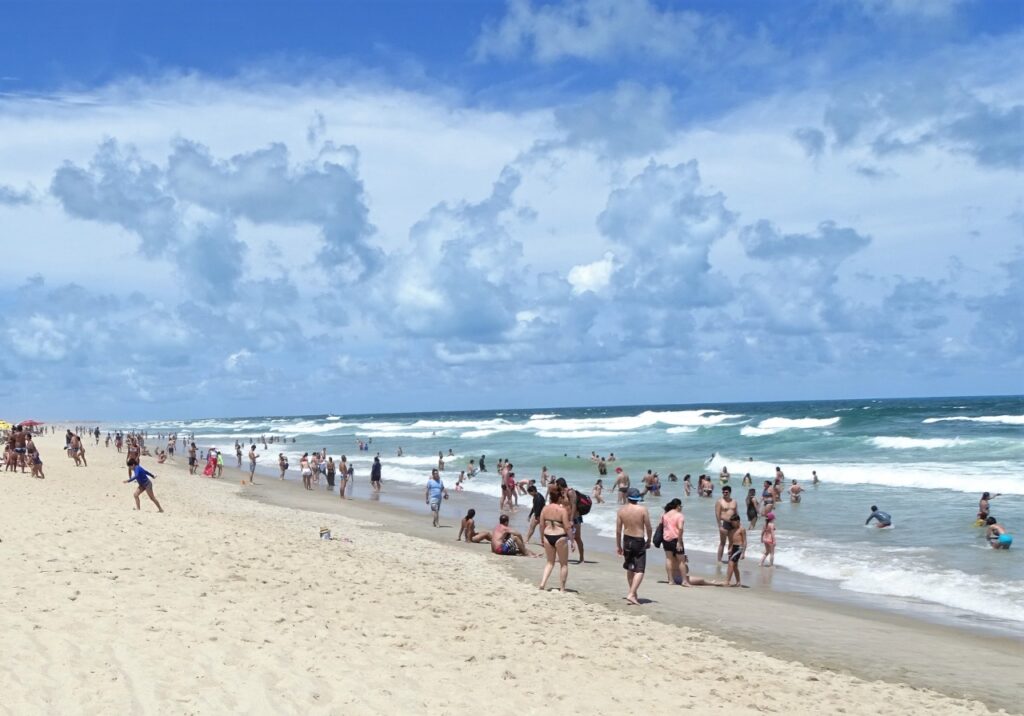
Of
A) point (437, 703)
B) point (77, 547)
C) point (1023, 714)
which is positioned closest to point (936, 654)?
point (1023, 714)

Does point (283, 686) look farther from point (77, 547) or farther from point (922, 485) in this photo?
point (922, 485)

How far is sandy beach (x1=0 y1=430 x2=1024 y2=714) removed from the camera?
6.70 metres

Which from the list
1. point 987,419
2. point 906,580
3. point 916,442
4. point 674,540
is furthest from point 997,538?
point 987,419

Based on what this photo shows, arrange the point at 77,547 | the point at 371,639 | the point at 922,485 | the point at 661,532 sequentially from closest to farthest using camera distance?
the point at 371,639, the point at 77,547, the point at 661,532, the point at 922,485

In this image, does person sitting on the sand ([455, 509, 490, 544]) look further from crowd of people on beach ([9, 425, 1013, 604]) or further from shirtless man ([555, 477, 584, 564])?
shirtless man ([555, 477, 584, 564])

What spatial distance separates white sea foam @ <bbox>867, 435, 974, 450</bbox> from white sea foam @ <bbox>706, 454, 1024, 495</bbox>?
367 inches

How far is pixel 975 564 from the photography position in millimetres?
15219

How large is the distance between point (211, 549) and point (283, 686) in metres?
5.65

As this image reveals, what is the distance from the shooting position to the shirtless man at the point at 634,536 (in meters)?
11.4

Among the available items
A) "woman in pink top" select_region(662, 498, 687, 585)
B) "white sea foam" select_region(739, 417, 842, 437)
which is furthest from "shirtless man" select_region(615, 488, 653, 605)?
"white sea foam" select_region(739, 417, 842, 437)

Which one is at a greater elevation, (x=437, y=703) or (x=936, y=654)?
(x=437, y=703)

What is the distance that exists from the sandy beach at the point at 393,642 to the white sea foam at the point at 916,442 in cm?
3773

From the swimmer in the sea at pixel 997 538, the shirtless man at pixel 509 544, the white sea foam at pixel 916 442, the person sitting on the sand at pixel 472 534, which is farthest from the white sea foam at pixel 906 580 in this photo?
the white sea foam at pixel 916 442

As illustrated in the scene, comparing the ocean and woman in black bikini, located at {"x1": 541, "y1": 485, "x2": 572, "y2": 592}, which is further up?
woman in black bikini, located at {"x1": 541, "y1": 485, "x2": 572, "y2": 592}
